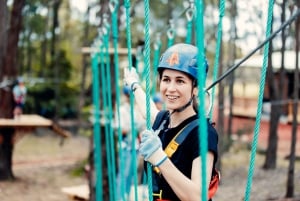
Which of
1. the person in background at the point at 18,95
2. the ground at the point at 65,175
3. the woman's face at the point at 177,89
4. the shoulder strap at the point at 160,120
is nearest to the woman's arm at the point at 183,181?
the woman's face at the point at 177,89

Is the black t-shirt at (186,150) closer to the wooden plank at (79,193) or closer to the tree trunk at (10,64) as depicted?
the wooden plank at (79,193)

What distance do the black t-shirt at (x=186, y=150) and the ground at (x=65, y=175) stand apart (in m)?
3.32

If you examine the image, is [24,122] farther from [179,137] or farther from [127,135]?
[179,137]

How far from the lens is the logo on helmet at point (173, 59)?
1.33 metres

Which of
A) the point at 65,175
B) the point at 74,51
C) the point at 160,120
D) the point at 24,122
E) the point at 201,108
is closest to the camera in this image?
the point at 201,108

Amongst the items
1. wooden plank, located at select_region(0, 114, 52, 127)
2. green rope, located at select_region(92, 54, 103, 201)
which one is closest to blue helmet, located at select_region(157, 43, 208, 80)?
green rope, located at select_region(92, 54, 103, 201)

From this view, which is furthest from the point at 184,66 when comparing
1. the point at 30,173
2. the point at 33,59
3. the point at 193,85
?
the point at 33,59

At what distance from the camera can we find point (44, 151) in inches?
334

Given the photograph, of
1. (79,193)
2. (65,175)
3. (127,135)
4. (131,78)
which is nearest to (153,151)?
(131,78)

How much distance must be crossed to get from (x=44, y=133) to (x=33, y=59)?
11.7 ft

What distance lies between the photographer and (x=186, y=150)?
4.29ft

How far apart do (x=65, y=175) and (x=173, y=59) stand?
5.33m

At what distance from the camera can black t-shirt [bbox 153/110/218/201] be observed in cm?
127

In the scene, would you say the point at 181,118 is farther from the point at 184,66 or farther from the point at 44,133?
the point at 44,133
